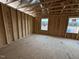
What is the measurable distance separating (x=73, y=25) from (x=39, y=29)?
12.1 feet

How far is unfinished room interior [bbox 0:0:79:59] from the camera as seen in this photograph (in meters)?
3.08

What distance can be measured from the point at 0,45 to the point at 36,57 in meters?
2.12

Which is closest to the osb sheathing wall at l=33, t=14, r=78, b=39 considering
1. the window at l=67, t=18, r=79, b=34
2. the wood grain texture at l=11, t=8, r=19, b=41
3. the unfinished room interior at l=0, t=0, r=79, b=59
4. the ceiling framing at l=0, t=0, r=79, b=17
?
the unfinished room interior at l=0, t=0, r=79, b=59

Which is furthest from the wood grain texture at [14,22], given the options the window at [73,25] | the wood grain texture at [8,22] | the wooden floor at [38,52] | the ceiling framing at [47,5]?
the window at [73,25]

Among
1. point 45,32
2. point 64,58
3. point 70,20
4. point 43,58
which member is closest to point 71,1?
point 64,58

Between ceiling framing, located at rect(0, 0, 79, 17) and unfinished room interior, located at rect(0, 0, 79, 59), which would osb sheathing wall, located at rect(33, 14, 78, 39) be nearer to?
unfinished room interior, located at rect(0, 0, 79, 59)

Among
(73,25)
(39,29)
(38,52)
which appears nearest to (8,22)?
(38,52)

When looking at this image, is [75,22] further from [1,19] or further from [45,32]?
[1,19]

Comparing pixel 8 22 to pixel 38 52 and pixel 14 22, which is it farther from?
pixel 38 52

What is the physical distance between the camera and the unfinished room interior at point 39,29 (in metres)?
3.08

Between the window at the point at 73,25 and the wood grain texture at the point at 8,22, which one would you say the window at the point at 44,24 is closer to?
the window at the point at 73,25

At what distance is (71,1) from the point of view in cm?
321

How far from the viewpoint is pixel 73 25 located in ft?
20.5

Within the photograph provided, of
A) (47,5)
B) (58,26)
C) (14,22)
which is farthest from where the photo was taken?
(58,26)
